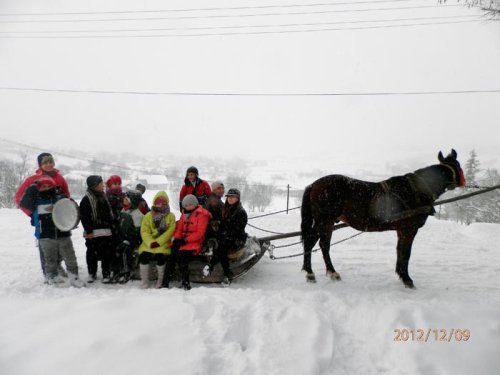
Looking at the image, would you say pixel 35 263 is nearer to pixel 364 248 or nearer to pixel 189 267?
pixel 189 267

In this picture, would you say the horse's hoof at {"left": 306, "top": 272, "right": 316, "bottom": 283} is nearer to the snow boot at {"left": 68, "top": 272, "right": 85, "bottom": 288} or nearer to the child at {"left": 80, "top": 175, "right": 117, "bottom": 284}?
the child at {"left": 80, "top": 175, "right": 117, "bottom": 284}

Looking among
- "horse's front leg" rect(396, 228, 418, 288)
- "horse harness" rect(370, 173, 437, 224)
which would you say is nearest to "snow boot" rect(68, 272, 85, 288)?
"horse harness" rect(370, 173, 437, 224)

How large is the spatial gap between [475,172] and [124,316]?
5054cm

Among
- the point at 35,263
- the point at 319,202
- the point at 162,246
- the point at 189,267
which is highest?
the point at 319,202

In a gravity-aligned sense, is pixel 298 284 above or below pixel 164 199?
below

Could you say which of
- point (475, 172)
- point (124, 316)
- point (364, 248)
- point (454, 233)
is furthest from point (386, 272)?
point (475, 172)

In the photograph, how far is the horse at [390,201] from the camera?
4.30 metres

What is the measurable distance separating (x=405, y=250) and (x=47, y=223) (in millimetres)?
5345

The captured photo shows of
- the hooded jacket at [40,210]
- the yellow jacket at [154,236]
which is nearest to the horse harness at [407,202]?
the yellow jacket at [154,236]

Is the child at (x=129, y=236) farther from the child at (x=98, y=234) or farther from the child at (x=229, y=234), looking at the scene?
the child at (x=229, y=234)

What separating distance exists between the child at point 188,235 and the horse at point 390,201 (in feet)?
5.89

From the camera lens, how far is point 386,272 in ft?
16.8

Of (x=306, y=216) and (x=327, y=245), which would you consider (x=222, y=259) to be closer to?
(x=306, y=216)

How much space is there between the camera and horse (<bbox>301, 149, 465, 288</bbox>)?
14.1 ft
